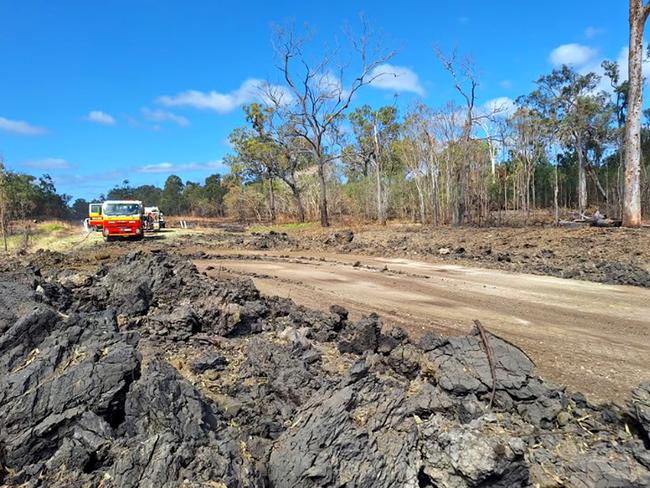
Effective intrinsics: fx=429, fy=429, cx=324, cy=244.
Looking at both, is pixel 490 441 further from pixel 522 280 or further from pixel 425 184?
pixel 425 184

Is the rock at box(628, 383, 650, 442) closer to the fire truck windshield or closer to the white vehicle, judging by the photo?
the fire truck windshield

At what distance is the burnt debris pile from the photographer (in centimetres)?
281

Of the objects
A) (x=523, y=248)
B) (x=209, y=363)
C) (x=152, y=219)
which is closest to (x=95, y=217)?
(x=152, y=219)

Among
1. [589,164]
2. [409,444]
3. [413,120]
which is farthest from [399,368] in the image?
[589,164]

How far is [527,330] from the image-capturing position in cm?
657

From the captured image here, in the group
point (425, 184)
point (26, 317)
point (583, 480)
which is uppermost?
point (425, 184)

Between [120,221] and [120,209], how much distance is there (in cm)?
81

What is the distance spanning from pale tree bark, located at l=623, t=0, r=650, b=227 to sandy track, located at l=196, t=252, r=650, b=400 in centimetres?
833

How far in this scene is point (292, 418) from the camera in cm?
371

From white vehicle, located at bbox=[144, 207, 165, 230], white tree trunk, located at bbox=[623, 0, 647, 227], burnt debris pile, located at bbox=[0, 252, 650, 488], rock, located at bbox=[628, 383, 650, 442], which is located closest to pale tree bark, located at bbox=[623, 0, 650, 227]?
white tree trunk, located at bbox=[623, 0, 647, 227]

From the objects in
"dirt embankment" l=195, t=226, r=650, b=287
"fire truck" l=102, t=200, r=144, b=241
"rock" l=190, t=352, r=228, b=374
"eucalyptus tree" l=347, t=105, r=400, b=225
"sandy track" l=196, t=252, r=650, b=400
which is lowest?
"sandy track" l=196, t=252, r=650, b=400

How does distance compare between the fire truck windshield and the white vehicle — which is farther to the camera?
the white vehicle

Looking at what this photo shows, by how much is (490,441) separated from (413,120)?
3282 cm

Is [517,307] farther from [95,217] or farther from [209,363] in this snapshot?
[95,217]
